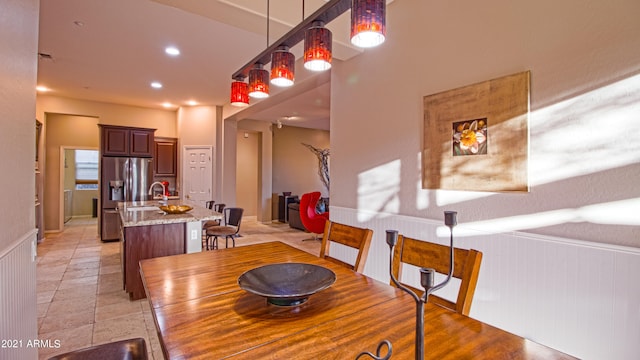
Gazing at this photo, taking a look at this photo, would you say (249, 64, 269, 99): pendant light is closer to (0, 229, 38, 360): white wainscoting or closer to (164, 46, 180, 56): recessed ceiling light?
(0, 229, 38, 360): white wainscoting

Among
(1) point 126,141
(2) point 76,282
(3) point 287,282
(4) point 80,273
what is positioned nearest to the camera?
(3) point 287,282

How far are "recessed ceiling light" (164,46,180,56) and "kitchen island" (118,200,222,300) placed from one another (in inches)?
82.0

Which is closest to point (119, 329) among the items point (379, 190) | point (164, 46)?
point (379, 190)

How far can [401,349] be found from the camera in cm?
90

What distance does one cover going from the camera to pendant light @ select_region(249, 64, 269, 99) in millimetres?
1895

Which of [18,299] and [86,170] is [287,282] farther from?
[86,170]

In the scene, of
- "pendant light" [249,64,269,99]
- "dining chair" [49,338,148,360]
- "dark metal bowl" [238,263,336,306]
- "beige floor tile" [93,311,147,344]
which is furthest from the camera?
"beige floor tile" [93,311,147,344]

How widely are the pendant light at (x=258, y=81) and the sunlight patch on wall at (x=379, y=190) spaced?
1474 mm

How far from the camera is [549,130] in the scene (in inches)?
73.5

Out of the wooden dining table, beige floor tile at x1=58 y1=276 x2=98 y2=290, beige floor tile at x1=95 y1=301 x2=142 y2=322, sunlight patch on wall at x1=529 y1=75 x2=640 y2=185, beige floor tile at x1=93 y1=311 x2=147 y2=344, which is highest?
sunlight patch on wall at x1=529 y1=75 x2=640 y2=185

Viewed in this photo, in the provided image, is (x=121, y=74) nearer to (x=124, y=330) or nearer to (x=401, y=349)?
(x=124, y=330)

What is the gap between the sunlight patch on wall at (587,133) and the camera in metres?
1.59

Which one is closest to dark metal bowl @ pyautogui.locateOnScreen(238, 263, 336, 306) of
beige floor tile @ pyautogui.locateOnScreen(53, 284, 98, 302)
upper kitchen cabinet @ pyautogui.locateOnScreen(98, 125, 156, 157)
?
beige floor tile @ pyautogui.locateOnScreen(53, 284, 98, 302)

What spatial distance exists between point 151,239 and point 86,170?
833 cm
